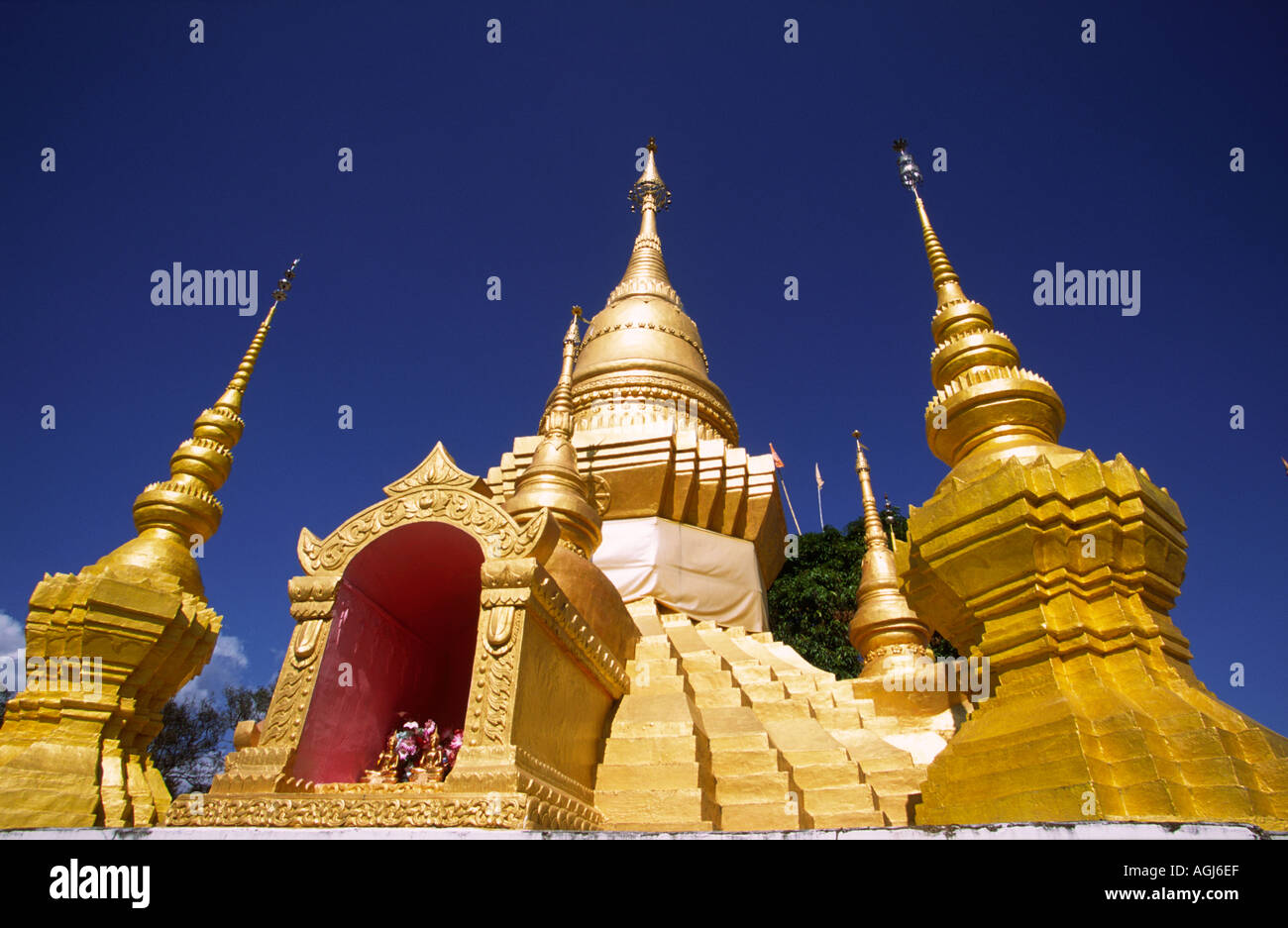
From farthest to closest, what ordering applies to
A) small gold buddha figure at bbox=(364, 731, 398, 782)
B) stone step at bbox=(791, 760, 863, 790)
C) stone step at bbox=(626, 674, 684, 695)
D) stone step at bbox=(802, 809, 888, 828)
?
stone step at bbox=(626, 674, 684, 695)
stone step at bbox=(791, 760, 863, 790)
stone step at bbox=(802, 809, 888, 828)
small gold buddha figure at bbox=(364, 731, 398, 782)

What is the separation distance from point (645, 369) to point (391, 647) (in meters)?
10.2

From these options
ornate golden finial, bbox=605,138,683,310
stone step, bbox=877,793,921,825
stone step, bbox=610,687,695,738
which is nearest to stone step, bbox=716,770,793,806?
Answer: stone step, bbox=610,687,695,738

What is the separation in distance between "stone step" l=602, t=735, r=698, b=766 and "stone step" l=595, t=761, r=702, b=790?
0.05 meters

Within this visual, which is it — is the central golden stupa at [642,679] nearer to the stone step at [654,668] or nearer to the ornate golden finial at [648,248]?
the stone step at [654,668]

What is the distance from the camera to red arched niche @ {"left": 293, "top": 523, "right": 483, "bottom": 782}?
241 inches

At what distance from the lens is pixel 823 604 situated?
2395 centimetres

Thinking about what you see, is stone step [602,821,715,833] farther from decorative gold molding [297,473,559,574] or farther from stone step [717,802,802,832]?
decorative gold molding [297,473,559,574]

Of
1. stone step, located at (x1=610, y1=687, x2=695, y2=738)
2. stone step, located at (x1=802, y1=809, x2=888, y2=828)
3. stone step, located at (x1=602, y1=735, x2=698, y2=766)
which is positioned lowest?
stone step, located at (x1=802, y1=809, x2=888, y2=828)
